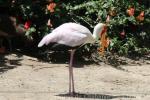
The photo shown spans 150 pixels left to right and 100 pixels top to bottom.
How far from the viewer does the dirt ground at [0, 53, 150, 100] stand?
297 inches

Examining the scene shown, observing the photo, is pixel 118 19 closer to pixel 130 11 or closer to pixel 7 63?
pixel 130 11

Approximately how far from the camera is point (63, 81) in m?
8.51

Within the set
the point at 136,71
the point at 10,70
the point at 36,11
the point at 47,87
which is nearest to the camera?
the point at 47,87

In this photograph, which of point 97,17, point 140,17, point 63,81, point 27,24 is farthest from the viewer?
point 97,17

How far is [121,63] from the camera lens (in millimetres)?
10109

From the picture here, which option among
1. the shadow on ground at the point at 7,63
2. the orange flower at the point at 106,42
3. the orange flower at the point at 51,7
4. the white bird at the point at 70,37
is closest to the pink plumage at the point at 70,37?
the white bird at the point at 70,37

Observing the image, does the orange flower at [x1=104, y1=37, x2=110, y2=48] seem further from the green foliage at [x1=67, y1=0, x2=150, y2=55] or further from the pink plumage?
the pink plumage

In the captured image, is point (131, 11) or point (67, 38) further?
point (131, 11)

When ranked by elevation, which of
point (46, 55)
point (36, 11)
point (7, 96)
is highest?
point (36, 11)

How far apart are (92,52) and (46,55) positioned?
100cm

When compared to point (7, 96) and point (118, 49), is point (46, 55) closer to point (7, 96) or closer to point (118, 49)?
point (118, 49)

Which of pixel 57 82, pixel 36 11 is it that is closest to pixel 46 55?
pixel 36 11

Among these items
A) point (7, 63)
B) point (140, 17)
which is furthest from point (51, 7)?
point (140, 17)

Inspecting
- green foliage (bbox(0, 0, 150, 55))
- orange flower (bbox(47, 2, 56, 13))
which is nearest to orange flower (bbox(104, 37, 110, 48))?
green foliage (bbox(0, 0, 150, 55))
